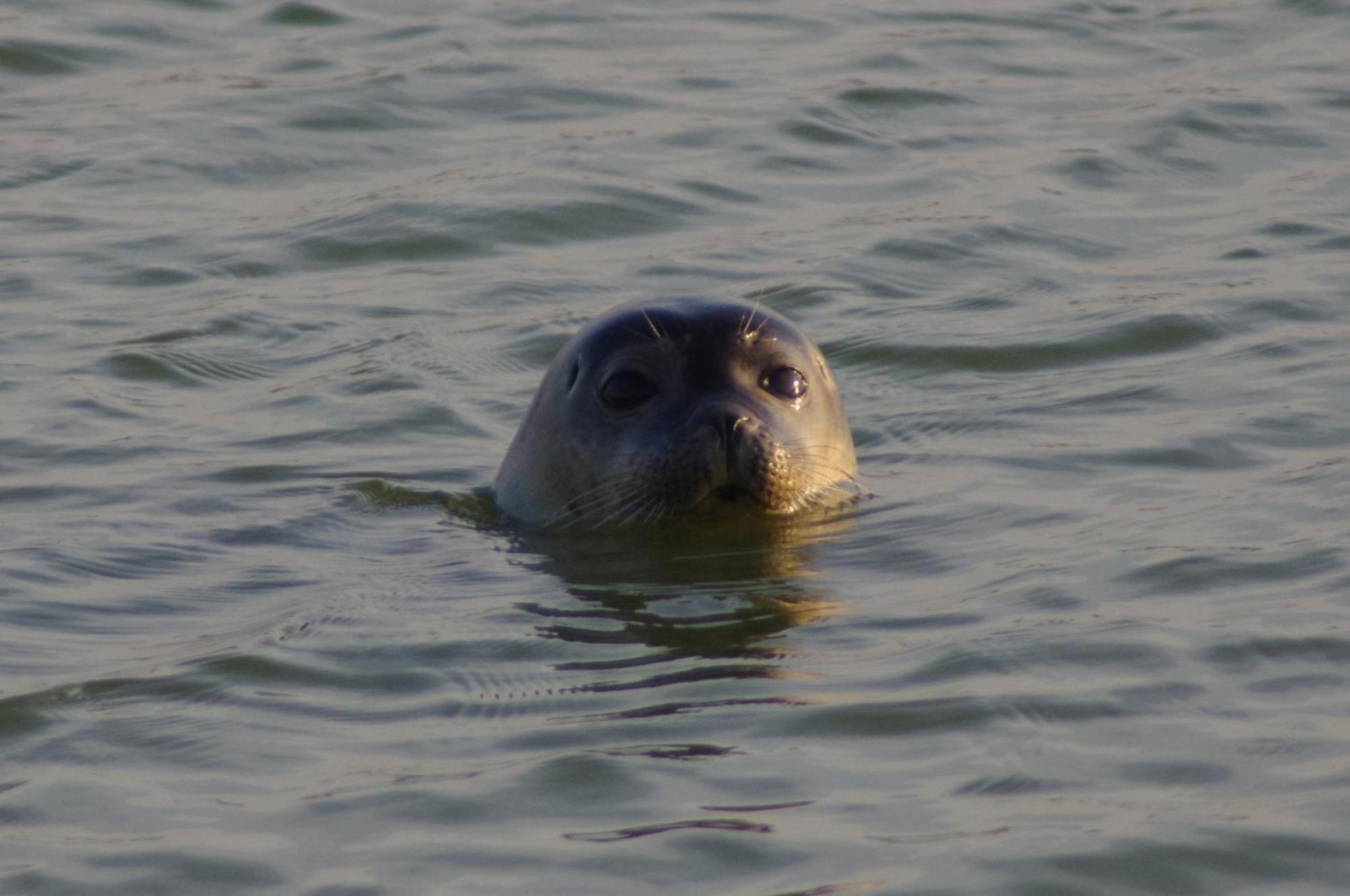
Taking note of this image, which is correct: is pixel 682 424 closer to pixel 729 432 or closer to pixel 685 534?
pixel 729 432

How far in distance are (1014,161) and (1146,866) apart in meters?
7.92

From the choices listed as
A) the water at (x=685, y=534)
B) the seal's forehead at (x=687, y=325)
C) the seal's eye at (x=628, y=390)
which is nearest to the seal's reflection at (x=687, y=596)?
the water at (x=685, y=534)

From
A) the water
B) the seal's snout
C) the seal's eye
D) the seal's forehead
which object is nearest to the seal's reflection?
the water

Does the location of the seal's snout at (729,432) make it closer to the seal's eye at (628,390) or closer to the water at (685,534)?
the water at (685,534)

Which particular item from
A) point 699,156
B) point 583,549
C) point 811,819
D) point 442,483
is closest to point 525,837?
point 811,819

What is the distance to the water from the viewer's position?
4172 millimetres

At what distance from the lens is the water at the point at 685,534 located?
4172mm

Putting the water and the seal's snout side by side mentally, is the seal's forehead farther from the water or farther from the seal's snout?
the water

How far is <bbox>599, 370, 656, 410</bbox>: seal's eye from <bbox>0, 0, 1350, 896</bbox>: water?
0.41m

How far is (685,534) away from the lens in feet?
21.2

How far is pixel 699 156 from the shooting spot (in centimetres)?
1153

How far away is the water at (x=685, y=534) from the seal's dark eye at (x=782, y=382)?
17.1 inches

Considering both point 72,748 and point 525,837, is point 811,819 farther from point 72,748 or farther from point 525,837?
point 72,748

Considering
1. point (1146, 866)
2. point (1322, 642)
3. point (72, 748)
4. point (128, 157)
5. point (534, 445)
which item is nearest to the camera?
point (1146, 866)
